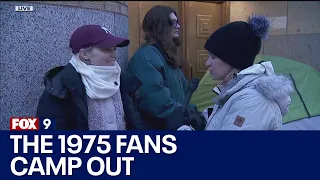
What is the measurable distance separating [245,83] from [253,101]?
0.13m

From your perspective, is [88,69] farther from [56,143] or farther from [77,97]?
[56,143]

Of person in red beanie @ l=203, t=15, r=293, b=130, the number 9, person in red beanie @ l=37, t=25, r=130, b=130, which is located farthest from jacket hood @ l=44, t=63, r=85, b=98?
person in red beanie @ l=203, t=15, r=293, b=130

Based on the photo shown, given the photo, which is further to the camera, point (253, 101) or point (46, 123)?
point (46, 123)

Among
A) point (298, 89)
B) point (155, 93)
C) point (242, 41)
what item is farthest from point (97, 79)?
point (298, 89)

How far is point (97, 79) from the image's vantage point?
8.87 feet

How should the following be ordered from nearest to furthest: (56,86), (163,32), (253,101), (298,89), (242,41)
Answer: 1. (253,101)
2. (242,41)
3. (56,86)
4. (163,32)
5. (298,89)

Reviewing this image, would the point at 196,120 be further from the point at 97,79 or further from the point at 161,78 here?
the point at 97,79

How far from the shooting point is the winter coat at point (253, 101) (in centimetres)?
211

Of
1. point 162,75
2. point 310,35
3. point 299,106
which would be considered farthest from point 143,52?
point 310,35

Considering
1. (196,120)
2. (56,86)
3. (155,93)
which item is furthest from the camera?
(196,120)

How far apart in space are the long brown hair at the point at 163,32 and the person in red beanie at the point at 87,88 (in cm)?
68

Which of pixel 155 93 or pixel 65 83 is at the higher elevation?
pixel 65 83

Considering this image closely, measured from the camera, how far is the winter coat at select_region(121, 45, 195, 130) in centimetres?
327

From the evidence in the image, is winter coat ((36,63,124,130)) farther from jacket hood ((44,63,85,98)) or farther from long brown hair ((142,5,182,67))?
long brown hair ((142,5,182,67))
